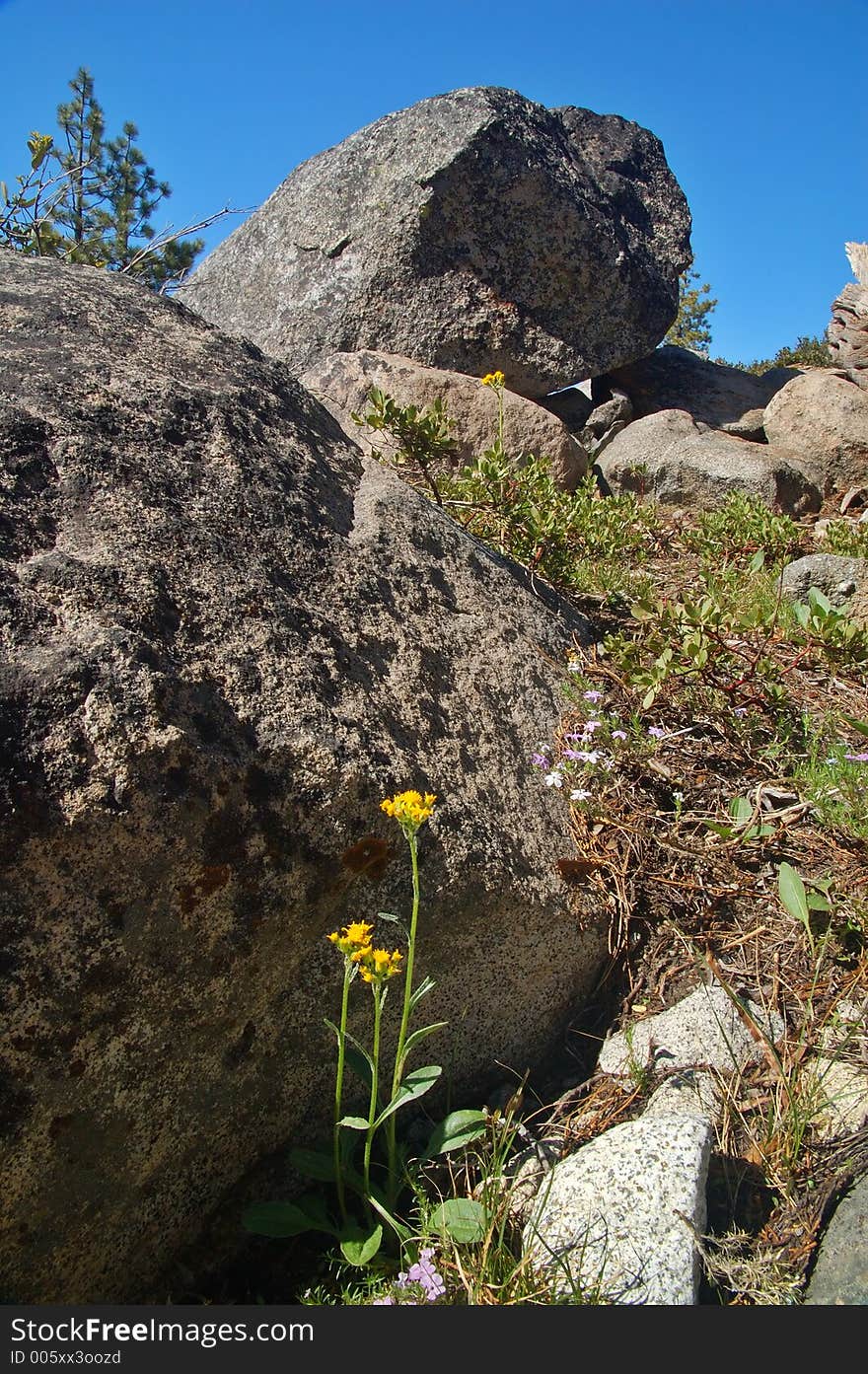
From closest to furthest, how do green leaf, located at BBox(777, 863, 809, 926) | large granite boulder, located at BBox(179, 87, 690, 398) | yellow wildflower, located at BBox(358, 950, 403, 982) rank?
yellow wildflower, located at BBox(358, 950, 403, 982), green leaf, located at BBox(777, 863, 809, 926), large granite boulder, located at BBox(179, 87, 690, 398)

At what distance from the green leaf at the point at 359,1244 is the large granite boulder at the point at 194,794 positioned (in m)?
0.24

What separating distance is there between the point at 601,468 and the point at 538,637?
4.20 meters

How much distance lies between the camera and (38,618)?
2037 millimetres

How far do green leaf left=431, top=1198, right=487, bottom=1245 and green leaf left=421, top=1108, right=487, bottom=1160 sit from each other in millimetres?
140

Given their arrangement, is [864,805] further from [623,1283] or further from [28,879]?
[28,879]

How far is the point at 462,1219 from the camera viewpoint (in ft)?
6.45

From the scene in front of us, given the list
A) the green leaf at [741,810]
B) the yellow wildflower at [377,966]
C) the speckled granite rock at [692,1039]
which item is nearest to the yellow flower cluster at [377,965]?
the yellow wildflower at [377,966]

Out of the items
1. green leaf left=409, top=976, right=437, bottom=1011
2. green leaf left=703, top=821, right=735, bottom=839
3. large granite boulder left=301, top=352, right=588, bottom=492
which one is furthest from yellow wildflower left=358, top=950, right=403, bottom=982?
large granite boulder left=301, top=352, right=588, bottom=492

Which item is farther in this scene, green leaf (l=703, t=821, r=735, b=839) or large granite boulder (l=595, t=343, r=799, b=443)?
large granite boulder (l=595, t=343, r=799, b=443)

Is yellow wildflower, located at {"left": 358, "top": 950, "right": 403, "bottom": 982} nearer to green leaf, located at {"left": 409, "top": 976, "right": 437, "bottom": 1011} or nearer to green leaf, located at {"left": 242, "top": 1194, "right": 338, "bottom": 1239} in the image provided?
green leaf, located at {"left": 409, "top": 976, "right": 437, "bottom": 1011}

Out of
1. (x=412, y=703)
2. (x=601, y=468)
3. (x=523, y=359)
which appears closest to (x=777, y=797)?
(x=412, y=703)

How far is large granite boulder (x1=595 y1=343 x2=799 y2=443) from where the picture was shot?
29.2 ft

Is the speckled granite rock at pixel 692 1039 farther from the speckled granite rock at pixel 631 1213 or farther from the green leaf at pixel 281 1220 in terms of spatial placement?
the green leaf at pixel 281 1220

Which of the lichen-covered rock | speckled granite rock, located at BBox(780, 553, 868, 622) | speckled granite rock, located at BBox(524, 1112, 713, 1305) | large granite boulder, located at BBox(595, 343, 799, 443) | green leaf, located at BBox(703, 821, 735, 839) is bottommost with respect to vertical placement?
speckled granite rock, located at BBox(524, 1112, 713, 1305)
